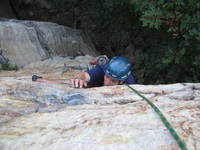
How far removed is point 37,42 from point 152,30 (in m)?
2.88

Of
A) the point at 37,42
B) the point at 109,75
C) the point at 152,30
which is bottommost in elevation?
the point at 37,42

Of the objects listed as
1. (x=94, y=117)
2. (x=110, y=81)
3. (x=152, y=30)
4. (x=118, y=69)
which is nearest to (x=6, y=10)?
(x=152, y=30)

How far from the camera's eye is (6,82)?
3832 mm

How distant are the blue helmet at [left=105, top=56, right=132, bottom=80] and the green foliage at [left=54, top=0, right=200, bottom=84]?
1.26 metres

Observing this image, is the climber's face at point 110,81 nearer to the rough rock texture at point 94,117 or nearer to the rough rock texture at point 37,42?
the rough rock texture at point 94,117

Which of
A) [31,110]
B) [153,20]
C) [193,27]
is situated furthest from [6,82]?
[193,27]

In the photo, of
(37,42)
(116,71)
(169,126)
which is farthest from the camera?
(37,42)

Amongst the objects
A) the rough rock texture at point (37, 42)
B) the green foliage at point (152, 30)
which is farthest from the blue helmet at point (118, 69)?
the rough rock texture at point (37, 42)

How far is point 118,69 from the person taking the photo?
12.0 ft

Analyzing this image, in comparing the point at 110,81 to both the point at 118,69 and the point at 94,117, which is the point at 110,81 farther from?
the point at 94,117

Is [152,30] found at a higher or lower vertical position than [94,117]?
higher

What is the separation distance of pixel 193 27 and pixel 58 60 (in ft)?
11.4

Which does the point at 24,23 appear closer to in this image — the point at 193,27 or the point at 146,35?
the point at 146,35

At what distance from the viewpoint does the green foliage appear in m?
4.79
